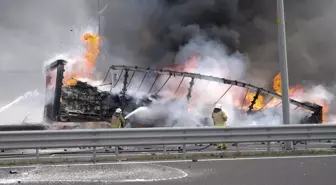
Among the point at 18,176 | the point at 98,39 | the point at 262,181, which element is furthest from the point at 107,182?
the point at 98,39

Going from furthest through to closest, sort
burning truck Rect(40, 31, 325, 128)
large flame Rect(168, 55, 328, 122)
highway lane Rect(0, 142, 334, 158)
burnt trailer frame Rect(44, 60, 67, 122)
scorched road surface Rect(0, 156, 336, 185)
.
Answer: large flame Rect(168, 55, 328, 122)
burning truck Rect(40, 31, 325, 128)
burnt trailer frame Rect(44, 60, 67, 122)
highway lane Rect(0, 142, 334, 158)
scorched road surface Rect(0, 156, 336, 185)

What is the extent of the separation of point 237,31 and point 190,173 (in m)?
16.3

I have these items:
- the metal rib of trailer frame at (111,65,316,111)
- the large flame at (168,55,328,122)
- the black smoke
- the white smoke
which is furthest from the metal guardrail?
the black smoke

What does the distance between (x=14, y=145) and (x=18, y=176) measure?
2.04 m

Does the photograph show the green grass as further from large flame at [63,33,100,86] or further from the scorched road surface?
large flame at [63,33,100,86]

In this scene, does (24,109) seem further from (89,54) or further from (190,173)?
(190,173)

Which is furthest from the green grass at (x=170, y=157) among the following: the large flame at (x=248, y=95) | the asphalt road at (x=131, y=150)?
the large flame at (x=248, y=95)

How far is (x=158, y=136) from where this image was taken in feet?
34.9

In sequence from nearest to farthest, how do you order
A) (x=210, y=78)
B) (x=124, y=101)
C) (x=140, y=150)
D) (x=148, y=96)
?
1. (x=140, y=150)
2. (x=124, y=101)
3. (x=148, y=96)
4. (x=210, y=78)

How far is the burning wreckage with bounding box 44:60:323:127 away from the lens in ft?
59.6

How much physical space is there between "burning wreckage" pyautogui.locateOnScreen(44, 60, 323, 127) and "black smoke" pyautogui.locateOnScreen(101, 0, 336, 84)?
2064mm

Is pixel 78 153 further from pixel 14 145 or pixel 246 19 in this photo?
pixel 246 19

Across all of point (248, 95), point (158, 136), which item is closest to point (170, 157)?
point (158, 136)

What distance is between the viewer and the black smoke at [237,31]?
74.1ft
